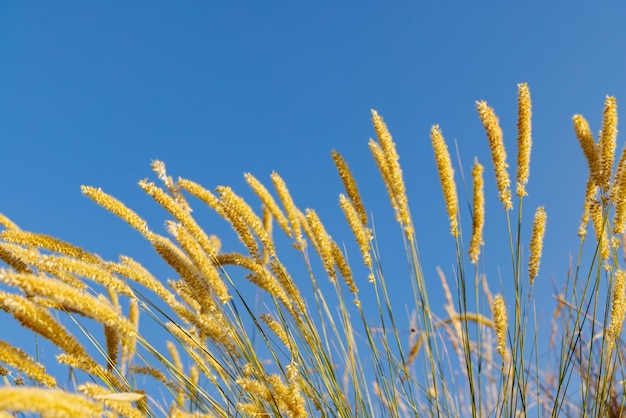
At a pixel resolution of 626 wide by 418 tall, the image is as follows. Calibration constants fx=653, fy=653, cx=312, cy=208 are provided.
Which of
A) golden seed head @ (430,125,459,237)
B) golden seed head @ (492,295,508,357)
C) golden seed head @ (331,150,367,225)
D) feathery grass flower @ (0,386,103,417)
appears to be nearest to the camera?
feathery grass flower @ (0,386,103,417)

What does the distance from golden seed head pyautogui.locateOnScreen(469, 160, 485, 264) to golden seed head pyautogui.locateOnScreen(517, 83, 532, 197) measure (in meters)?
0.13

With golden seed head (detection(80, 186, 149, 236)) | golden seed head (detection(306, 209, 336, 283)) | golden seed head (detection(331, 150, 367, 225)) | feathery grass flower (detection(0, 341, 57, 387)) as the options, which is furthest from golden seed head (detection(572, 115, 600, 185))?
feathery grass flower (detection(0, 341, 57, 387))

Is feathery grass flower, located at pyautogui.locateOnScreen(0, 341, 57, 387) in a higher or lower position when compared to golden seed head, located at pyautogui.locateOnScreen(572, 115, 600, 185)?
lower

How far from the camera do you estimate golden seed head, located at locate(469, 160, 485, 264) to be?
197 centimetres

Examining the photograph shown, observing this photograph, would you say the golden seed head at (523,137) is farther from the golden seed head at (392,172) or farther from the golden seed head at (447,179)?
the golden seed head at (392,172)

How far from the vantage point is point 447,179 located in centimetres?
185

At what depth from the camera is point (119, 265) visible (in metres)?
1.51

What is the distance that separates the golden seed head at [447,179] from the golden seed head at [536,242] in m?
0.22

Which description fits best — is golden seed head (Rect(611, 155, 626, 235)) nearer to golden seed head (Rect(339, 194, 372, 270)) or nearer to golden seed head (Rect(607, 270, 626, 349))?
golden seed head (Rect(607, 270, 626, 349))

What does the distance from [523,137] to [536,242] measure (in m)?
0.31

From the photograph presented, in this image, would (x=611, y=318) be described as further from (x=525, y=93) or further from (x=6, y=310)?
(x=6, y=310)

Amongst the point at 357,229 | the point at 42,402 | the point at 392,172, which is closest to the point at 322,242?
the point at 357,229

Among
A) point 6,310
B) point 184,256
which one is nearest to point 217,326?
point 184,256

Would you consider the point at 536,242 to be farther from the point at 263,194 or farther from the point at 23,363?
the point at 23,363
